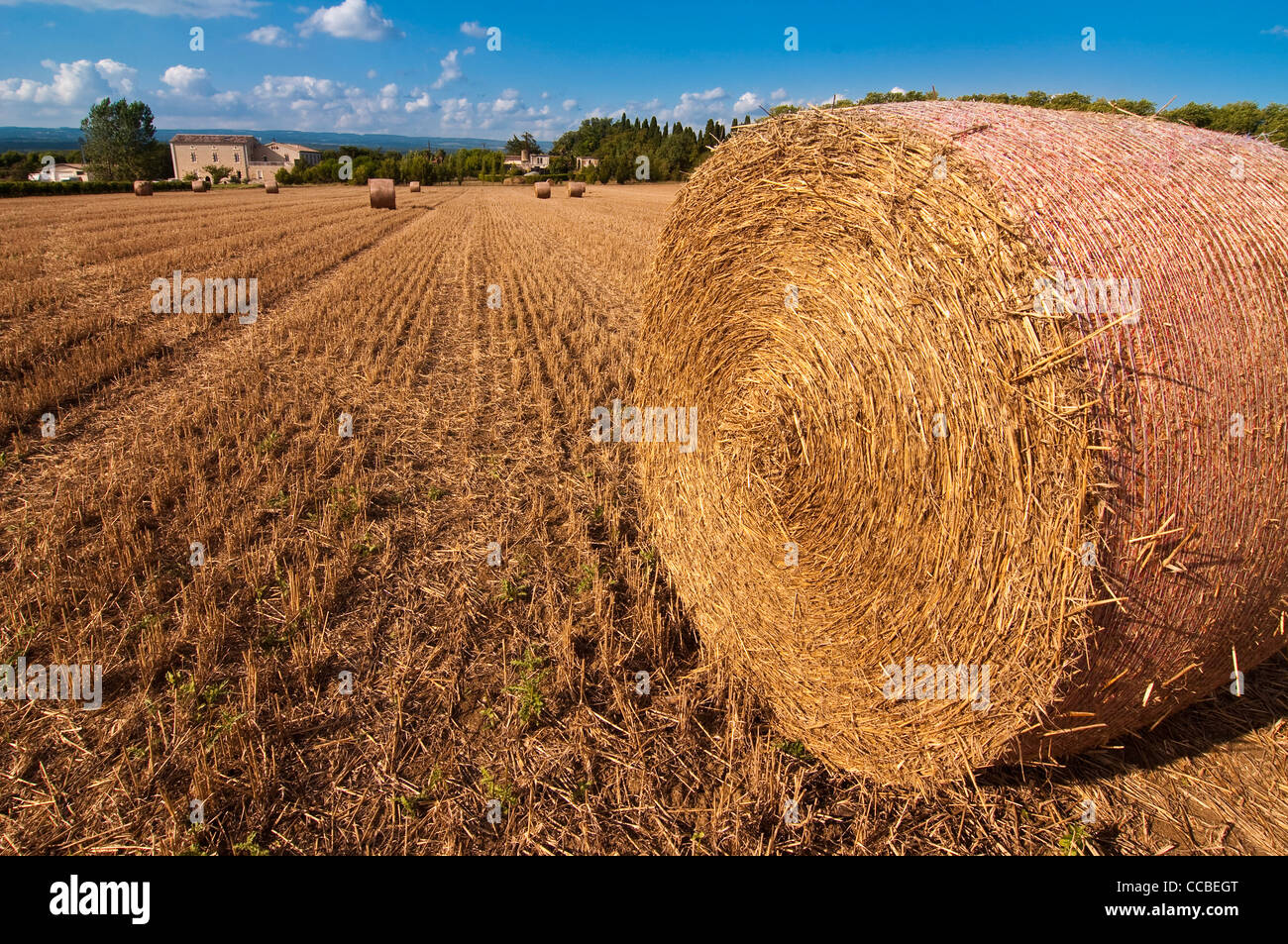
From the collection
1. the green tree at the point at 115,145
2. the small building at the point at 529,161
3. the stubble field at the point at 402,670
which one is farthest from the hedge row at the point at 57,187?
the small building at the point at 529,161

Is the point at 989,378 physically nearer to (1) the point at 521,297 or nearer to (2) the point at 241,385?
(2) the point at 241,385

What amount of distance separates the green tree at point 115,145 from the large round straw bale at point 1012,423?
308ft

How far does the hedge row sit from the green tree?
98.9 ft

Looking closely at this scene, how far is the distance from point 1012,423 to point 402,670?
321 centimetres

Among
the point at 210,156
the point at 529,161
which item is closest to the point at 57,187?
the point at 210,156

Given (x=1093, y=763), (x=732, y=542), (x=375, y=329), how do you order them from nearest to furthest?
(x=1093, y=763) → (x=732, y=542) → (x=375, y=329)

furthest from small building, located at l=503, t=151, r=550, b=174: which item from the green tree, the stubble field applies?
the stubble field

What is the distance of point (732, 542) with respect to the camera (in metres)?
3.98

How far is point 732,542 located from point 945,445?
1589mm

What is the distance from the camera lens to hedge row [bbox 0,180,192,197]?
39.4 metres

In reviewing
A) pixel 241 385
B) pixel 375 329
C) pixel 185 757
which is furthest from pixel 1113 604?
pixel 375 329

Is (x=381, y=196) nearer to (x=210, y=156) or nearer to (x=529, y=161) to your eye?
(x=210, y=156)

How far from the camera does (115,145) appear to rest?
73875 millimetres
